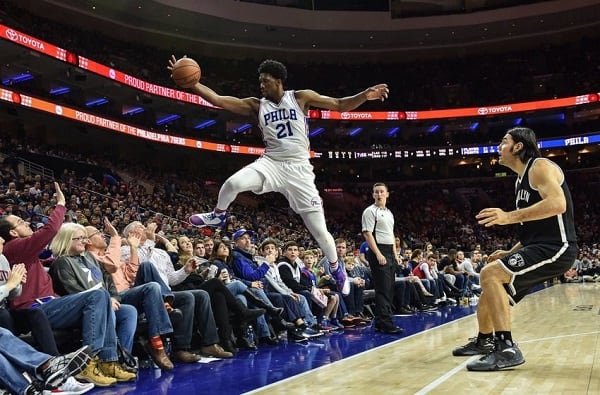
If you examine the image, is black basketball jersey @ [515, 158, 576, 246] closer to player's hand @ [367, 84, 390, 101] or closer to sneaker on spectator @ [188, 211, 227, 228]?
player's hand @ [367, 84, 390, 101]

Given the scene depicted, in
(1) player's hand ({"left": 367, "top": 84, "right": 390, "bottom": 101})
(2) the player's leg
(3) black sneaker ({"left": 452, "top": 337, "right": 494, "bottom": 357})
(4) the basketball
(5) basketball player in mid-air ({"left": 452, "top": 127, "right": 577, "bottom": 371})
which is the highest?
(4) the basketball

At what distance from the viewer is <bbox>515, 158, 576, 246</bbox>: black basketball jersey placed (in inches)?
185

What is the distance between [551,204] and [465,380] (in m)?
1.43

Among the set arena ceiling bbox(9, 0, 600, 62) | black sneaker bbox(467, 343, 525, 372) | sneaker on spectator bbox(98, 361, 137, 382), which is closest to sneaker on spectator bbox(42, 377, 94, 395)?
sneaker on spectator bbox(98, 361, 137, 382)

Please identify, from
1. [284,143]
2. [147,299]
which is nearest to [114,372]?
[147,299]

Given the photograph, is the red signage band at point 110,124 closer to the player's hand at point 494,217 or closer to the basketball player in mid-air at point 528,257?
the basketball player in mid-air at point 528,257

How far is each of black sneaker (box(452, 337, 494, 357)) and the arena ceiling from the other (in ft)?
81.1

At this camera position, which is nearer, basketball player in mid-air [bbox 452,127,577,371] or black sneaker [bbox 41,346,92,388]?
black sneaker [bbox 41,346,92,388]

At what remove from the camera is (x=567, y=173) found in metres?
33.7

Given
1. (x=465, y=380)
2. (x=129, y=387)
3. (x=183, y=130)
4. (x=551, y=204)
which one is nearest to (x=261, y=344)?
(x=129, y=387)

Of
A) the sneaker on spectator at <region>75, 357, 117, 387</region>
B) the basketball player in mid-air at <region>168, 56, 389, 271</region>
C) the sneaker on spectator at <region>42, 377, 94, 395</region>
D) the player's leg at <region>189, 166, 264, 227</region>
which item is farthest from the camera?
the basketball player in mid-air at <region>168, 56, 389, 271</region>

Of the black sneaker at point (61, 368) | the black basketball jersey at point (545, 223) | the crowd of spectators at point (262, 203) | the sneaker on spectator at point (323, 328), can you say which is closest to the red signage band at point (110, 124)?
the crowd of spectators at point (262, 203)

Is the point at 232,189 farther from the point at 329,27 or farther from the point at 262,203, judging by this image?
the point at 329,27

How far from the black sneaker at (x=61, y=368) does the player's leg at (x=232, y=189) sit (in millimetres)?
1813
